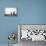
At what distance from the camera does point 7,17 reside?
3248 millimetres

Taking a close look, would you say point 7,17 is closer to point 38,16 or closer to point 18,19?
point 18,19

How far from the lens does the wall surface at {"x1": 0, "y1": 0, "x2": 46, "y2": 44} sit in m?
3.24

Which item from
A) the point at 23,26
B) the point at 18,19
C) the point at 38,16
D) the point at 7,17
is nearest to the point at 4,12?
the point at 7,17

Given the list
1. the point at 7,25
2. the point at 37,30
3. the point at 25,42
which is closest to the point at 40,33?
the point at 37,30

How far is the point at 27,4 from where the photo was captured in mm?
3254

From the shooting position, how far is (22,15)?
3252mm

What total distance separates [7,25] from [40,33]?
0.85 m

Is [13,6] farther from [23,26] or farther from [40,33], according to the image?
[40,33]

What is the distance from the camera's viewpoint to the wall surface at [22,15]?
3240 mm

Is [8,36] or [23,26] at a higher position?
[23,26]

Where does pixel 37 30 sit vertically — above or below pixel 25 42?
above

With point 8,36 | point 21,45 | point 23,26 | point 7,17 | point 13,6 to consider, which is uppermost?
point 13,6

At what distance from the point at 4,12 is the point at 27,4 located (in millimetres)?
616

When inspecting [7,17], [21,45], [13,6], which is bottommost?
[21,45]
